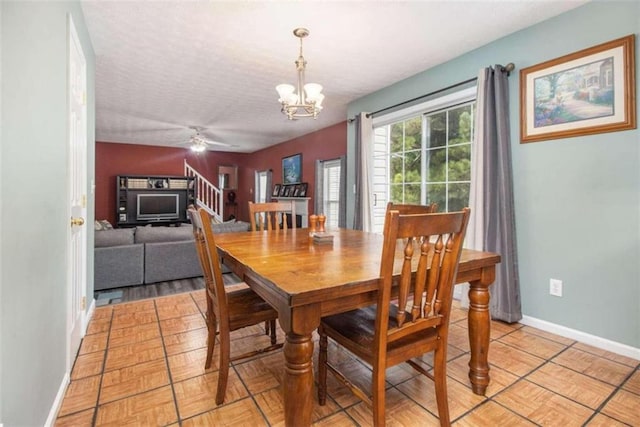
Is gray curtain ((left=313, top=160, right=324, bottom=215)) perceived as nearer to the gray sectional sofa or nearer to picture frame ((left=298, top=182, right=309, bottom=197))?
picture frame ((left=298, top=182, right=309, bottom=197))

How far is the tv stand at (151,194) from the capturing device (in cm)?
734

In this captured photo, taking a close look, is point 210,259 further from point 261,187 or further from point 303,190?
point 261,187

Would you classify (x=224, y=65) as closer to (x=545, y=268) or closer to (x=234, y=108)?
(x=234, y=108)

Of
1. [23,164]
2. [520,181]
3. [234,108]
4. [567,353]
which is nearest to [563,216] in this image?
[520,181]

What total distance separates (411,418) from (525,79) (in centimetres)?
256

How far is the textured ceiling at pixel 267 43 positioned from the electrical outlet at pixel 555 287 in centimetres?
197

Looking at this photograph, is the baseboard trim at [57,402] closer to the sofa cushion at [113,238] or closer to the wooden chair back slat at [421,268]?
the wooden chair back slat at [421,268]

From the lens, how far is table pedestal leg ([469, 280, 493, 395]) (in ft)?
5.15

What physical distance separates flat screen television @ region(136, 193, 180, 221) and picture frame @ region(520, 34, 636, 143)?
7456mm

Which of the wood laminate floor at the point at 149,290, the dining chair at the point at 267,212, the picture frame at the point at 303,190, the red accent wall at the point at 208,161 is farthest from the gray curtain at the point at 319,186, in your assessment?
the dining chair at the point at 267,212

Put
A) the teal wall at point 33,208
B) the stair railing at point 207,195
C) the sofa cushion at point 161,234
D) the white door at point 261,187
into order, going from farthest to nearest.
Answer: the white door at point 261,187
the stair railing at point 207,195
the sofa cushion at point 161,234
the teal wall at point 33,208

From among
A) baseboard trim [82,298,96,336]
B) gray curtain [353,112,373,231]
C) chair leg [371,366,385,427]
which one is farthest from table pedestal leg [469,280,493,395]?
baseboard trim [82,298,96,336]

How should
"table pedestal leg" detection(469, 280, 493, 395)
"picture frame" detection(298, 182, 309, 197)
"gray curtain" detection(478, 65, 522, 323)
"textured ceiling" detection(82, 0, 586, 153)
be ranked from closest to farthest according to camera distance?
"table pedestal leg" detection(469, 280, 493, 395)
"textured ceiling" detection(82, 0, 586, 153)
"gray curtain" detection(478, 65, 522, 323)
"picture frame" detection(298, 182, 309, 197)

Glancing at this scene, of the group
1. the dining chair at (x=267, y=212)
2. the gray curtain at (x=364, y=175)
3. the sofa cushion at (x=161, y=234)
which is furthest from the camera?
the gray curtain at (x=364, y=175)
